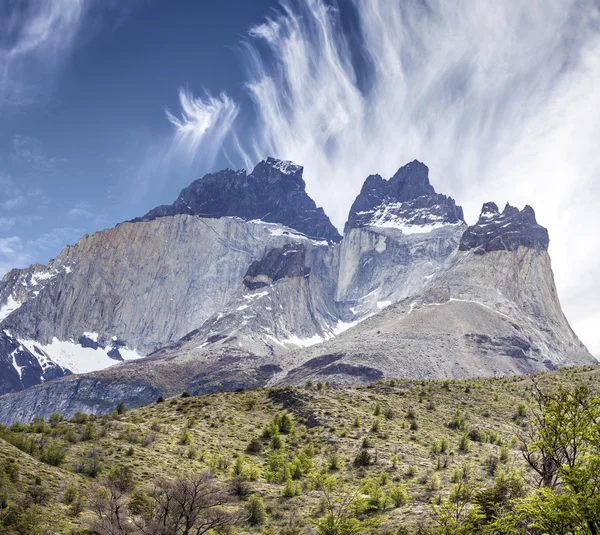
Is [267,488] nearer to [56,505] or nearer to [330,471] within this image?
[330,471]

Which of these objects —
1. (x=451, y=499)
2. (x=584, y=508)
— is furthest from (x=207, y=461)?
(x=584, y=508)

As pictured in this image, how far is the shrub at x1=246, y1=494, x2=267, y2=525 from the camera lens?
29.1 m

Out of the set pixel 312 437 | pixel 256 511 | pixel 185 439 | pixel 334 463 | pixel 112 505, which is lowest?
pixel 256 511

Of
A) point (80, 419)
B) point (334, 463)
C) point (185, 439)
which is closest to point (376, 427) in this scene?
point (334, 463)

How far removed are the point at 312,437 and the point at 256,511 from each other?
14.4 meters

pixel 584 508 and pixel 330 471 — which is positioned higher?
pixel 330 471

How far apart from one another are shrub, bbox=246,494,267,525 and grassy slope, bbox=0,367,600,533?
0.55 meters

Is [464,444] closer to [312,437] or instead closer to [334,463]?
[334,463]

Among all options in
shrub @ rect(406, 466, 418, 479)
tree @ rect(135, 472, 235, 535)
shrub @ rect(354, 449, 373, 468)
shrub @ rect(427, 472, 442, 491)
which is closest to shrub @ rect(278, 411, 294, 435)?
shrub @ rect(354, 449, 373, 468)

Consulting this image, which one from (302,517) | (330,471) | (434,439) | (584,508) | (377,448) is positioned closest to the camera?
(584,508)

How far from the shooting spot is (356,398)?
178ft

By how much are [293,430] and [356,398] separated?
37.3 ft

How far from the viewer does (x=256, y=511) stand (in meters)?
29.3

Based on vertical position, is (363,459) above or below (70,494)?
below
